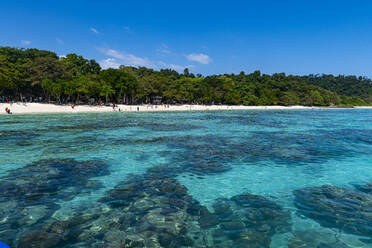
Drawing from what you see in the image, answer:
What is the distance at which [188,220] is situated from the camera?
246 inches

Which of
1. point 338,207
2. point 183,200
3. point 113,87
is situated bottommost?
point 183,200

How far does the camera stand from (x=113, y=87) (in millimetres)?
80625

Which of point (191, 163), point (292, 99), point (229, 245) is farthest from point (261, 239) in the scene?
point (292, 99)

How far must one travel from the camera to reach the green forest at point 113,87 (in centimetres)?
6869

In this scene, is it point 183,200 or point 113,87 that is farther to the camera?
point 113,87

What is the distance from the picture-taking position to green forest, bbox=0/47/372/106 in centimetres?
6869

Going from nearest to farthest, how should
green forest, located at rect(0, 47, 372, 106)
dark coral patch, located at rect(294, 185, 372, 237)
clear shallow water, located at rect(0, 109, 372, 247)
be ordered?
clear shallow water, located at rect(0, 109, 372, 247), dark coral patch, located at rect(294, 185, 372, 237), green forest, located at rect(0, 47, 372, 106)

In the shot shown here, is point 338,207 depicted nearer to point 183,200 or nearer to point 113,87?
point 183,200

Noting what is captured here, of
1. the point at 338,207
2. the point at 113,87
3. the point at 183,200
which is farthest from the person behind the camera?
the point at 113,87

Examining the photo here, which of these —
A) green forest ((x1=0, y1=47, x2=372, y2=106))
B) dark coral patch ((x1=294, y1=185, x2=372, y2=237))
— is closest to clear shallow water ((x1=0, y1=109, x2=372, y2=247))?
dark coral patch ((x1=294, y1=185, x2=372, y2=237))

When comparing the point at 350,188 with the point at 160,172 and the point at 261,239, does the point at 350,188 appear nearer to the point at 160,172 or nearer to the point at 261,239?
the point at 261,239

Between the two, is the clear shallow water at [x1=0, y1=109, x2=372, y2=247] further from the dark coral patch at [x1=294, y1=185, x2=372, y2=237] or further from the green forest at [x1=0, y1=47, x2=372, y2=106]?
the green forest at [x1=0, y1=47, x2=372, y2=106]

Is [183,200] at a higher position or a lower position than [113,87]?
lower

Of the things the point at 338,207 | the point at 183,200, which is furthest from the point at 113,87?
the point at 338,207
